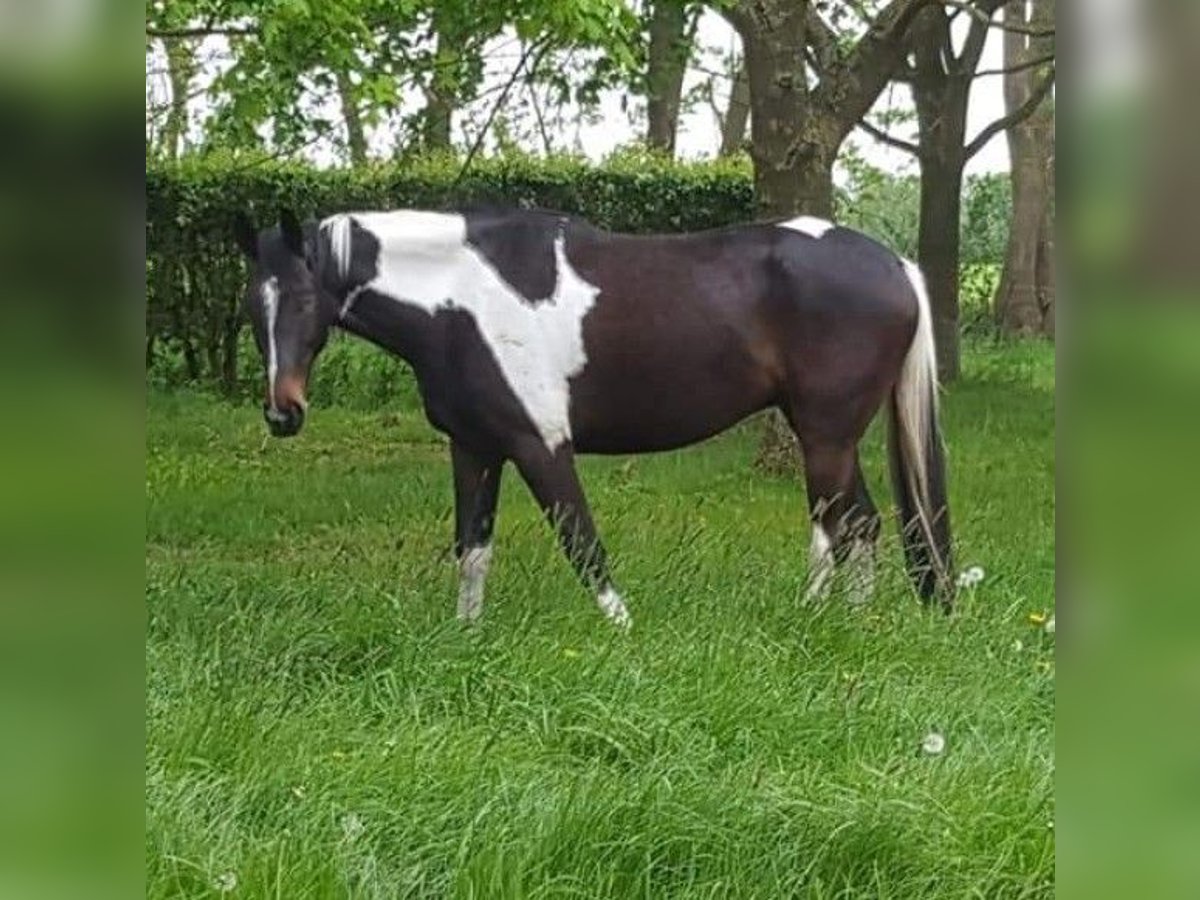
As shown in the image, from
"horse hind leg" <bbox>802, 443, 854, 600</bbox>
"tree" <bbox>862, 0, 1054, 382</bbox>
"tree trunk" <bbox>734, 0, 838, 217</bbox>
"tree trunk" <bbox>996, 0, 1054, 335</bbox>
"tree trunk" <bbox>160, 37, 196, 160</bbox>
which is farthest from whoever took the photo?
"tree trunk" <bbox>996, 0, 1054, 335</bbox>

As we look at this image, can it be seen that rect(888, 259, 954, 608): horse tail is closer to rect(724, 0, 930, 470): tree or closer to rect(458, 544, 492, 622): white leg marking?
rect(458, 544, 492, 622): white leg marking

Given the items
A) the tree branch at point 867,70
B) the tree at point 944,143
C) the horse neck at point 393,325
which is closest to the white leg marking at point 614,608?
the horse neck at point 393,325

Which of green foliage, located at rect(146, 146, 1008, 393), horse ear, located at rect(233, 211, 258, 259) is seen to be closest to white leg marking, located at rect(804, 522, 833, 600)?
horse ear, located at rect(233, 211, 258, 259)

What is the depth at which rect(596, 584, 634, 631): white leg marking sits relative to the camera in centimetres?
448

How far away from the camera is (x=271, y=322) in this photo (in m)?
4.73

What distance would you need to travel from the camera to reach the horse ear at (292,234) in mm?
4684

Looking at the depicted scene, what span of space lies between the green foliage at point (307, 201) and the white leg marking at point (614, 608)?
21.5 feet

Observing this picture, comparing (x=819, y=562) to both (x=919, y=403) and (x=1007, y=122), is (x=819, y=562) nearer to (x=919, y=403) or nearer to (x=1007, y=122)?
(x=919, y=403)

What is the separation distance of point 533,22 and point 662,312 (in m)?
1.60

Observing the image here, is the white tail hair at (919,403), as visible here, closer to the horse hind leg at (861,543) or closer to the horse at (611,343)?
the horse at (611,343)
